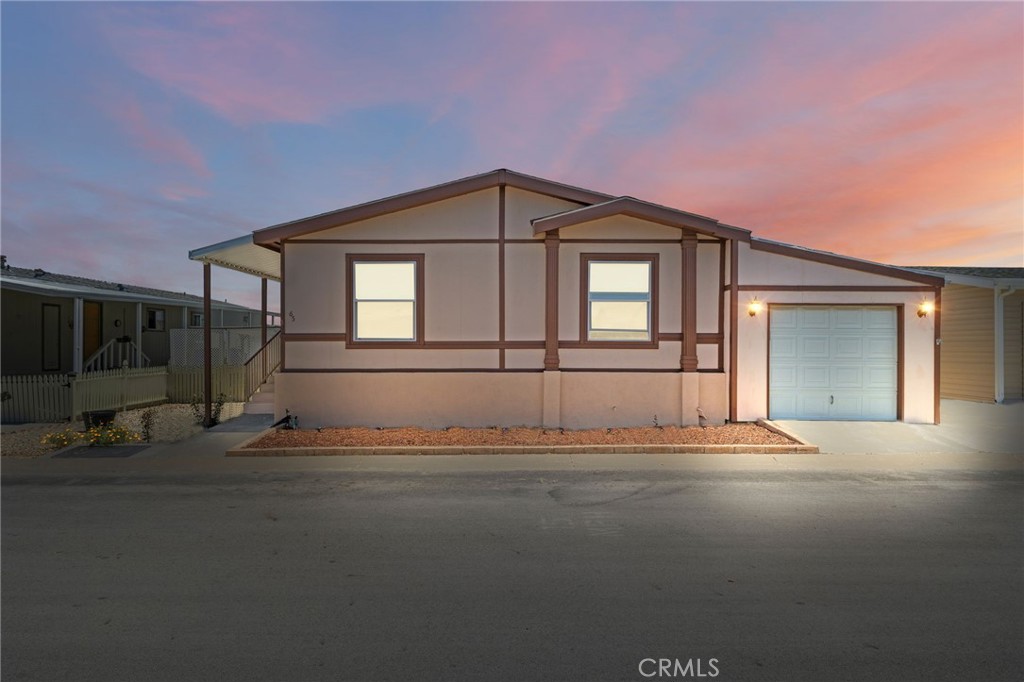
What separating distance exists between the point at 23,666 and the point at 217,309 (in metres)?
22.4

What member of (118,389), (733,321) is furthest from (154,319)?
(733,321)

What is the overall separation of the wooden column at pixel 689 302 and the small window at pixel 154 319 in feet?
60.9

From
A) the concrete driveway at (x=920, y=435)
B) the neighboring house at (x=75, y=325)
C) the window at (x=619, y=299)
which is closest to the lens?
the concrete driveway at (x=920, y=435)

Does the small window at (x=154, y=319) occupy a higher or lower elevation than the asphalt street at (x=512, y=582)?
higher

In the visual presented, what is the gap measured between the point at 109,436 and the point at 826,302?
13610 mm

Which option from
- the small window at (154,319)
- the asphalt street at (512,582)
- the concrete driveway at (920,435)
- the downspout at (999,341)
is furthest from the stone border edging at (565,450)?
the small window at (154,319)

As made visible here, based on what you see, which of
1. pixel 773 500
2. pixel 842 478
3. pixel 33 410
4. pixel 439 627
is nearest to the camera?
pixel 439 627

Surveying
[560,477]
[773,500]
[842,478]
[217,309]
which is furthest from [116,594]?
[217,309]

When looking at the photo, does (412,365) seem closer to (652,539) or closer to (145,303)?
(652,539)

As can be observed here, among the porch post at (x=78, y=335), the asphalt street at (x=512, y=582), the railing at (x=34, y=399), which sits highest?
the porch post at (x=78, y=335)

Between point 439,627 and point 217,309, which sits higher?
point 217,309

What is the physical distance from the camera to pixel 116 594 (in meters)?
4.06

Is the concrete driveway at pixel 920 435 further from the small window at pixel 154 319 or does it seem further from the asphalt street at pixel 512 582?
the small window at pixel 154 319

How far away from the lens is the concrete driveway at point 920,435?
9117 mm
